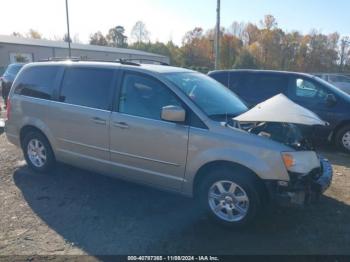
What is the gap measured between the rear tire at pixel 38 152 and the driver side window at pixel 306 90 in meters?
5.57

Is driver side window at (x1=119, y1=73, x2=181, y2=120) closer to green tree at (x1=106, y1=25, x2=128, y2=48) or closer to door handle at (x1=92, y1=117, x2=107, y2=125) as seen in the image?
door handle at (x1=92, y1=117, x2=107, y2=125)

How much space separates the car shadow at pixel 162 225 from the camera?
147 inches

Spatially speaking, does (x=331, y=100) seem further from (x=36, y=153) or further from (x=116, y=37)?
(x=116, y=37)

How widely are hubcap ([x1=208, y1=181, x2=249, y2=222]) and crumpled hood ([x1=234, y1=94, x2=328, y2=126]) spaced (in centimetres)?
78

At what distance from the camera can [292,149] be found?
12.8 feet

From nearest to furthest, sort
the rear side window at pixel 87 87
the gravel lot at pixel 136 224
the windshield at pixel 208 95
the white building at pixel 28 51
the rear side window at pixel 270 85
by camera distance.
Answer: the gravel lot at pixel 136 224, the windshield at pixel 208 95, the rear side window at pixel 87 87, the rear side window at pixel 270 85, the white building at pixel 28 51

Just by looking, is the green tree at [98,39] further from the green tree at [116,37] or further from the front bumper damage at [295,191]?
the front bumper damage at [295,191]

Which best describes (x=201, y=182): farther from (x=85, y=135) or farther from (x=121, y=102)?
(x=85, y=135)

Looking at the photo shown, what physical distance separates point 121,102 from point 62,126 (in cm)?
118

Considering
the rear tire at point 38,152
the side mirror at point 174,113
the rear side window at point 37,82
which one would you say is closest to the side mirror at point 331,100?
Answer: the side mirror at point 174,113

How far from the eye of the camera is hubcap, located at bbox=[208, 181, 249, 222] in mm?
4062

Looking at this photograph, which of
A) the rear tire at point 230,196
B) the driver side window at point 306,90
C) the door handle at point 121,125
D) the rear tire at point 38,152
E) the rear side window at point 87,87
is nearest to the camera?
the rear tire at point 230,196

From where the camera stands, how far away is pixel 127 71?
4.88 metres

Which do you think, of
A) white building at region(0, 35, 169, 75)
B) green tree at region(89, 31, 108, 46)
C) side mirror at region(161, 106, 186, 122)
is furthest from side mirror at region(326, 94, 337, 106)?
green tree at region(89, 31, 108, 46)
